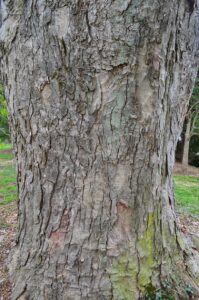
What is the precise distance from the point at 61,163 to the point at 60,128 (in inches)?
8.5

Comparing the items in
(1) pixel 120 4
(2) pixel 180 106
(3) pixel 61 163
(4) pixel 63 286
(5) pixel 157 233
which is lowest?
(4) pixel 63 286

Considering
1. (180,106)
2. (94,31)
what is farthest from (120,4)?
(180,106)

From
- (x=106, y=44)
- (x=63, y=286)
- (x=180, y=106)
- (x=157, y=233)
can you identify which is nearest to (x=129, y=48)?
(x=106, y=44)

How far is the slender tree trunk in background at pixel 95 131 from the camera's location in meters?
1.79

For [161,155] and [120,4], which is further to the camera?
[161,155]

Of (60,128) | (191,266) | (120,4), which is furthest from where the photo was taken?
(191,266)

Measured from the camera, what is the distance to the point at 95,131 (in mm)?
1867

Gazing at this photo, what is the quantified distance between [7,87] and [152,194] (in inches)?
46.1

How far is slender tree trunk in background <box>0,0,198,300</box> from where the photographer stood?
1.79m

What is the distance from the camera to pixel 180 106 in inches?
83.5

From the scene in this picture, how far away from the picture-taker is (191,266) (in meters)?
2.34

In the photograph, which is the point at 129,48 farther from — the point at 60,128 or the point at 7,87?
the point at 7,87

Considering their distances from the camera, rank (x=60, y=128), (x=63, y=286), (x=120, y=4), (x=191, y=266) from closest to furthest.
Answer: (x=120, y=4) → (x=60, y=128) → (x=63, y=286) → (x=191, y=266)

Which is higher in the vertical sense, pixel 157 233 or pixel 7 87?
pixel 7 87
